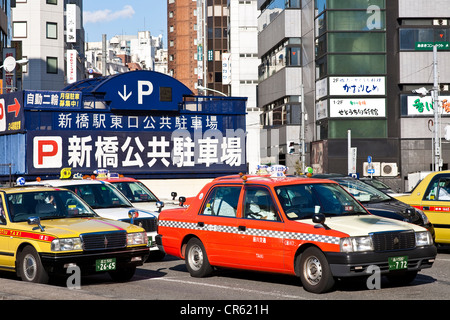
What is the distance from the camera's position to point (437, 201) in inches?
639

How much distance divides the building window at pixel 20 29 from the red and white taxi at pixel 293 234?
7384 centimetres

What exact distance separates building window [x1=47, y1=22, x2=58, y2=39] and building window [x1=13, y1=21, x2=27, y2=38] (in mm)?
2435

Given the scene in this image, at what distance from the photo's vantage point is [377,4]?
199ft

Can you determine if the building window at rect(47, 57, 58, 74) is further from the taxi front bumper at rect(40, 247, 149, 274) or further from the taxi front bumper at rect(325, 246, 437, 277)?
the taxi front bumper at rect(325, 246, 437, 277)

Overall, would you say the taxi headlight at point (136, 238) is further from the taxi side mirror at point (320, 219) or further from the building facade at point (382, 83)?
the building facade at point (382, 83)

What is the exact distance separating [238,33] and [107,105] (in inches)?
2662

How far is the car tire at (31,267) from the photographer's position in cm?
1169

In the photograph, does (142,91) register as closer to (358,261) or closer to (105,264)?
(105,264)

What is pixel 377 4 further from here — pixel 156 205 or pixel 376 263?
pixel 376 263

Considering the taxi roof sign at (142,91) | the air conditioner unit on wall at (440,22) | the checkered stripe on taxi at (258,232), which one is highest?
the air conditioner unit on wall at (440,22)

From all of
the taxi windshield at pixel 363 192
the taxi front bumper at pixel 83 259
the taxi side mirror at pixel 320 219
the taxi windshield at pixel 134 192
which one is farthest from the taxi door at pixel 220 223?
the taxi windshield at pixel 134 192

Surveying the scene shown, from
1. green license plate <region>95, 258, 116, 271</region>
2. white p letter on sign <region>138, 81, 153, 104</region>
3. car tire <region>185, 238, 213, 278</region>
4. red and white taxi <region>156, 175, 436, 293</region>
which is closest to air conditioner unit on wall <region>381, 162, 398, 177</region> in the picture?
white p letter on sign <region>138, 81, 153, 104</region>
